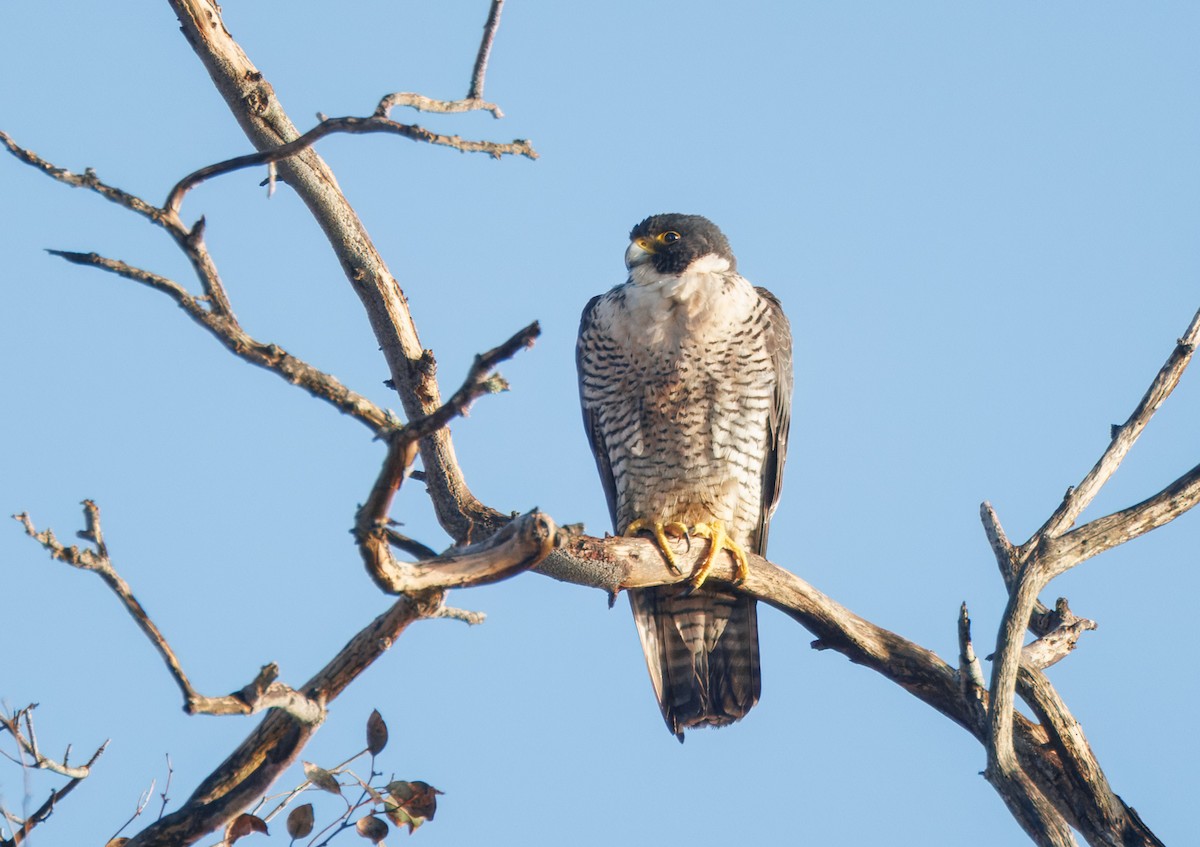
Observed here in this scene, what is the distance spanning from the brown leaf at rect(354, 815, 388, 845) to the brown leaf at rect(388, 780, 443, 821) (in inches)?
2.7

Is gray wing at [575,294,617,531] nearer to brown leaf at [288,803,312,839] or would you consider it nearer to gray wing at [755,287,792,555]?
gray wing at [755,287,792,555]

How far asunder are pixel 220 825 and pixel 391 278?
225 cm

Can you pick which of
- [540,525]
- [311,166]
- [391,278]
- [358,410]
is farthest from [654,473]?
[358,410]

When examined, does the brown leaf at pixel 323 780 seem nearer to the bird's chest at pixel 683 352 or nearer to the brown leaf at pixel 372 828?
the brown leaf at pixel 372 828

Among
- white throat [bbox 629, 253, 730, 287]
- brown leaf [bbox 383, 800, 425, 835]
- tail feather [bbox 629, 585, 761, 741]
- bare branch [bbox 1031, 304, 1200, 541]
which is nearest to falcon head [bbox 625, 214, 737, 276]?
white throat [bbox 629, 253, 730, 287]

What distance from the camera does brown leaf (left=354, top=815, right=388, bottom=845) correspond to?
348cm

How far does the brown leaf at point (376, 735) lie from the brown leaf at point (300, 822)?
23 centimetres

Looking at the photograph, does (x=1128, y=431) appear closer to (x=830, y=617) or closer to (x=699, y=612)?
(x=830, y=617)

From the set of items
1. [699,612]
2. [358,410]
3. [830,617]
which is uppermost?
[699,612]

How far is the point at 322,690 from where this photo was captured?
3580 millimetres

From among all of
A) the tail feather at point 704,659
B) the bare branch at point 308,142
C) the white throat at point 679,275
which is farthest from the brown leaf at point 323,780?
the white throat at point 679,275

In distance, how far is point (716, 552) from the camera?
598 cm

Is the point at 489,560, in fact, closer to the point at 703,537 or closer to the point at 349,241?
the point at 349,241

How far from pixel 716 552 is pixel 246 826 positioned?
2.92 metres
